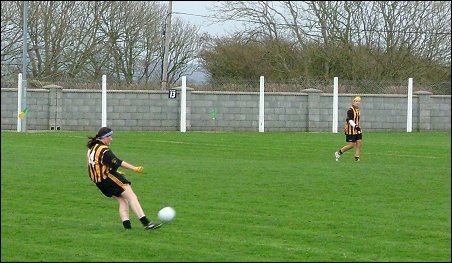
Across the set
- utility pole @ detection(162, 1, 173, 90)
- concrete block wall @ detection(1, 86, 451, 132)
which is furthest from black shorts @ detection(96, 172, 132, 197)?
utility pole @ detection(162, 1, 173, 90)

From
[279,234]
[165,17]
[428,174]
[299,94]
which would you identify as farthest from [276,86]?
[279,234]

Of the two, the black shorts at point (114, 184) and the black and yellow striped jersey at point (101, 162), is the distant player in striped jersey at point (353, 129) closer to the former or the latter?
the black shorts at point (114, 184)

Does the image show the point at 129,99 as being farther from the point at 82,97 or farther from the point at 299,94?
the point at 299,94

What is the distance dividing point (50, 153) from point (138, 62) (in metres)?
20.2

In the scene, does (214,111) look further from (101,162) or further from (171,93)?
(101,162)

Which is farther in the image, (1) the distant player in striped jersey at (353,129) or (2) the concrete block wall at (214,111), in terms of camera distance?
(2) the concrete block wall at (214,111)

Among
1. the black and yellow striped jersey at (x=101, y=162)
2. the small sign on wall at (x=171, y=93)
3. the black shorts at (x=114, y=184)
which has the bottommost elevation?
the black shorts at (x=114, y=184)

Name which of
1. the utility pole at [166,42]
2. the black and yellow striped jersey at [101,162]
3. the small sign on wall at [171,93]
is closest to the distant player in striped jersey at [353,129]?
the black and yellow striped jersey at [101,162]

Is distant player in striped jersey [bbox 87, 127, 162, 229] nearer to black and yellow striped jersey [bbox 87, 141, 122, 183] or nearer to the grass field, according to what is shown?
black and yellow striped jersey [bbox 87, 141, 122, 183]

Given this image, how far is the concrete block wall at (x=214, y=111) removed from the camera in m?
41.1

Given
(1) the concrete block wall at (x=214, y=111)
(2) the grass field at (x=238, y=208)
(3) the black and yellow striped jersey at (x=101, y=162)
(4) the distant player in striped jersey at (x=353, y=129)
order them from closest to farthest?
(2) the grass field at (x=238, y=208), (3) the black and yellow striped jersey at (x=101, y=162), (4) the distant player in striped jersey at (x=353, y=129), (1) the concrete block wall at (x=214, y=111)

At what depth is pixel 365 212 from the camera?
1419cm

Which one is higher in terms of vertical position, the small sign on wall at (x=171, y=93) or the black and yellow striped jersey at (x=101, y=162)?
the small sign on wall at (x=171, y=93)

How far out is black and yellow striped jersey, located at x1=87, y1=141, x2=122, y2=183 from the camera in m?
12.3
